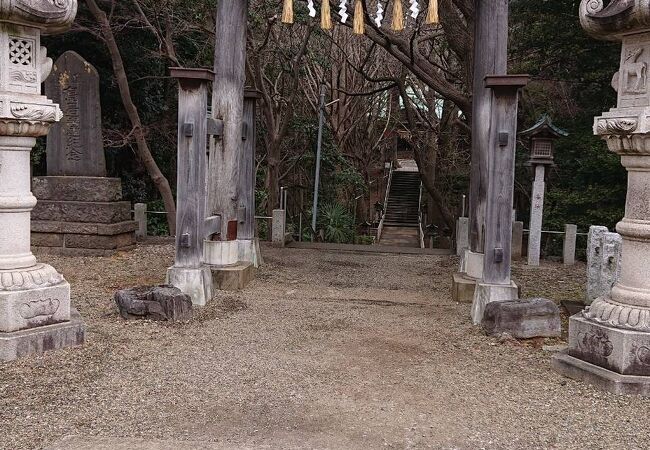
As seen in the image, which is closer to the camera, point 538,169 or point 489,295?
point 489,295

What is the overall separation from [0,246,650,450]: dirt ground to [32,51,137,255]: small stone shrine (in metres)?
3.18

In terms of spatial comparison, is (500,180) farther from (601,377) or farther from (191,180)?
(191,180)

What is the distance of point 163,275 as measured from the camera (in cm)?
832

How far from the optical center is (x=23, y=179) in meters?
4.64

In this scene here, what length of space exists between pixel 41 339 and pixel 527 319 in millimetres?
4184

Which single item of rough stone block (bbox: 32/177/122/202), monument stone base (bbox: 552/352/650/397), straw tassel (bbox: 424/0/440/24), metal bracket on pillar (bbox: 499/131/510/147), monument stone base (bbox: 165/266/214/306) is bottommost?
monument stone base (bbox: 552/352/650/397)

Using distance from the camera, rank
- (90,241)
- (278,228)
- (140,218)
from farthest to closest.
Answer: (140,218)
(278,228)
(90,241)

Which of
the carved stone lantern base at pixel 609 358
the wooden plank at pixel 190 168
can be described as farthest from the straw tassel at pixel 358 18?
the carved stone lantern base at pixel 609 358

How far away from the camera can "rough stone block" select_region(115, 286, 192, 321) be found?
5754mm

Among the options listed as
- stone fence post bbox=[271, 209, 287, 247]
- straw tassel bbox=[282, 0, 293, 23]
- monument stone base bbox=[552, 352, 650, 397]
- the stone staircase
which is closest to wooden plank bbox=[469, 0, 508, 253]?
straw tassel bbox=[282, 0, 293, 23]

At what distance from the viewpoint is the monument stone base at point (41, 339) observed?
4383 mm

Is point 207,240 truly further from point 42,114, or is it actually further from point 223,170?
point 42,114

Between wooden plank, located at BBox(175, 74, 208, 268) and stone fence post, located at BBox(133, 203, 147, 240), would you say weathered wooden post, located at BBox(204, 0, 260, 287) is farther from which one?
stone fence post, located at BBox(133, 203, 147, 240)

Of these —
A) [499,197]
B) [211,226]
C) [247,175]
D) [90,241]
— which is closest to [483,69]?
[499,197]
